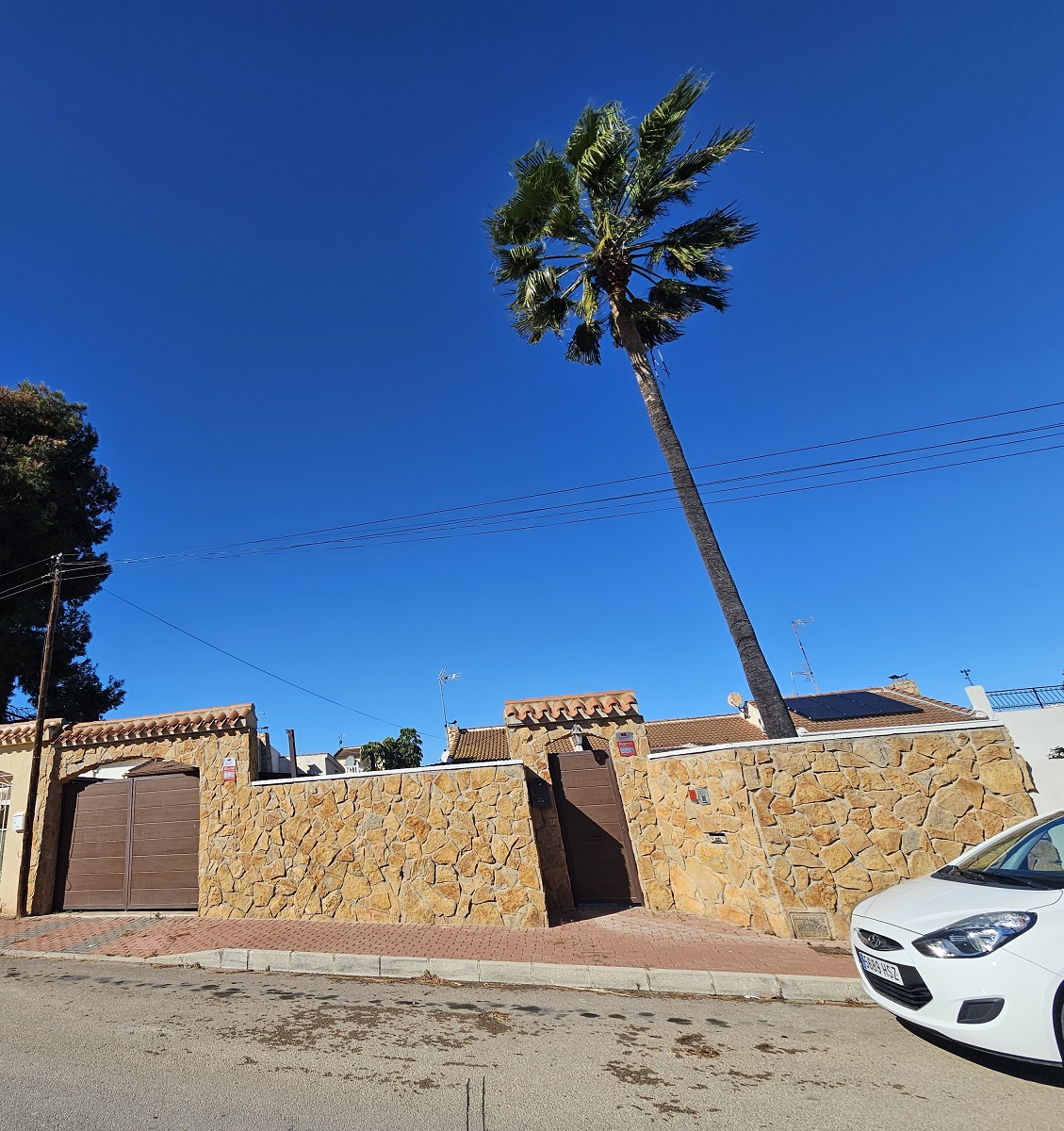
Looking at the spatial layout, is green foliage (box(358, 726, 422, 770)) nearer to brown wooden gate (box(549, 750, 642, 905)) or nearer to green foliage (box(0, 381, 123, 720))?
green foliage (box(0, 381, 123, 720))

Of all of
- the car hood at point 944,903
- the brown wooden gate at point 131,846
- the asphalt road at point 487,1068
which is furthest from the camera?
the brown wooden gate at point 131,846

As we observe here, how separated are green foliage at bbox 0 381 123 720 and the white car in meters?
22.2

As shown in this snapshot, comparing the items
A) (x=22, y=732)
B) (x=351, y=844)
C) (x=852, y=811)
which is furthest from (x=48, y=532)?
(x=852, y=811)

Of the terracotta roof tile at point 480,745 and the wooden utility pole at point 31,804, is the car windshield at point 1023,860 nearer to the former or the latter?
the wooden utility pole at point 31,804

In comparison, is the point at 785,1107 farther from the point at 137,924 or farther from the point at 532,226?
the point at 532,226

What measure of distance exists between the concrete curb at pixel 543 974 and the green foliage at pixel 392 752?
4641cm

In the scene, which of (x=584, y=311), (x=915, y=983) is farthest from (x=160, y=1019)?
(x=584, y=311)

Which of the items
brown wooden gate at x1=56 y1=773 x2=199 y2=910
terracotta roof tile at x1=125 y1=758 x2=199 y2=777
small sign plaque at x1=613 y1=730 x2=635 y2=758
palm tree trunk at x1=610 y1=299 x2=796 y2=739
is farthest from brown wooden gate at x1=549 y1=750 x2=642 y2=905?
terracotta roof tile at x1=125 y1=758 x2=199 y2=777

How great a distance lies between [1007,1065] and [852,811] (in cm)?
372

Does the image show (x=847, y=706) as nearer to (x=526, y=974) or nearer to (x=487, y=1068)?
(x=526, y=974)

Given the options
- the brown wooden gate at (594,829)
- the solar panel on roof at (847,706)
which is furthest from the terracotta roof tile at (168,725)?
the solar panel on roof at (847,706)

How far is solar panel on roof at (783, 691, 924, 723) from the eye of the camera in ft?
71.5

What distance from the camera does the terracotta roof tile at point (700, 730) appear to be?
23984 millimetres

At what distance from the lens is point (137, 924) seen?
9352 millimetres
